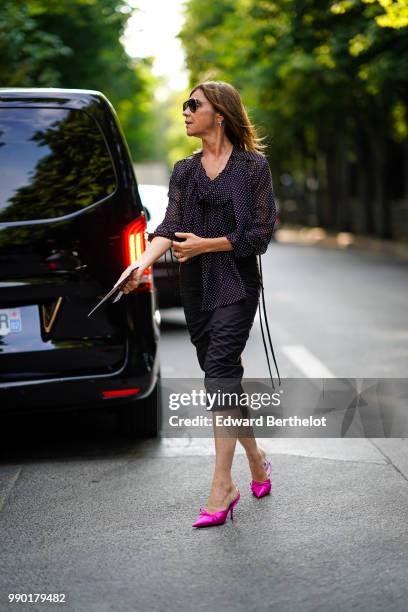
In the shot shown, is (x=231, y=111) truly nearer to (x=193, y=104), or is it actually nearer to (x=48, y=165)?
(x=193, y=104)

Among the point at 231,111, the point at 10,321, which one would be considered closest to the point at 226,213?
the point at 231,111

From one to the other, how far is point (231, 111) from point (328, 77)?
19978 mm

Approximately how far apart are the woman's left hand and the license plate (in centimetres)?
127

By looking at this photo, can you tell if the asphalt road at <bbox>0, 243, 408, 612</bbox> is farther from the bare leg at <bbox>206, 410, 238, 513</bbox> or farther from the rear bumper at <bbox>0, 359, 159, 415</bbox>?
the rear bumper at <bbox>0, 359, 159, 415</bbox>

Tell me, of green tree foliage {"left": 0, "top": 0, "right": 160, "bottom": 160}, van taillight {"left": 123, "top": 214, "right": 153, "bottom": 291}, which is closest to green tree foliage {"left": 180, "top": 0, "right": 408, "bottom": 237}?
green tree foliage {"left": 0, "top": 0, "right": 160, "bottom": 160}

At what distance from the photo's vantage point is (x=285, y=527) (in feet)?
14.9

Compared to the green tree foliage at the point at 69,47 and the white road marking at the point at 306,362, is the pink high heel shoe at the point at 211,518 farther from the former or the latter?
the green tree foliage at the point at 69,47

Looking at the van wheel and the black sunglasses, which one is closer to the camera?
the black sunglasses

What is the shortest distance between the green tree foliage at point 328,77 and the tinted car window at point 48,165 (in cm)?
614

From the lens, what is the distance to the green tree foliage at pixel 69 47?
20.6m

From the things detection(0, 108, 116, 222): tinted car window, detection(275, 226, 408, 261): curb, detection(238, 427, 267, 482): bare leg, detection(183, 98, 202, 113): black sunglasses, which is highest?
detection(183, 98, 202, 113): black sunglasses

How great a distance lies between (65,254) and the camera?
5.50m

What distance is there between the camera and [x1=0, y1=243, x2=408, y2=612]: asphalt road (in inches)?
148

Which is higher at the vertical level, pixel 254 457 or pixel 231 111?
pixel 231 111
